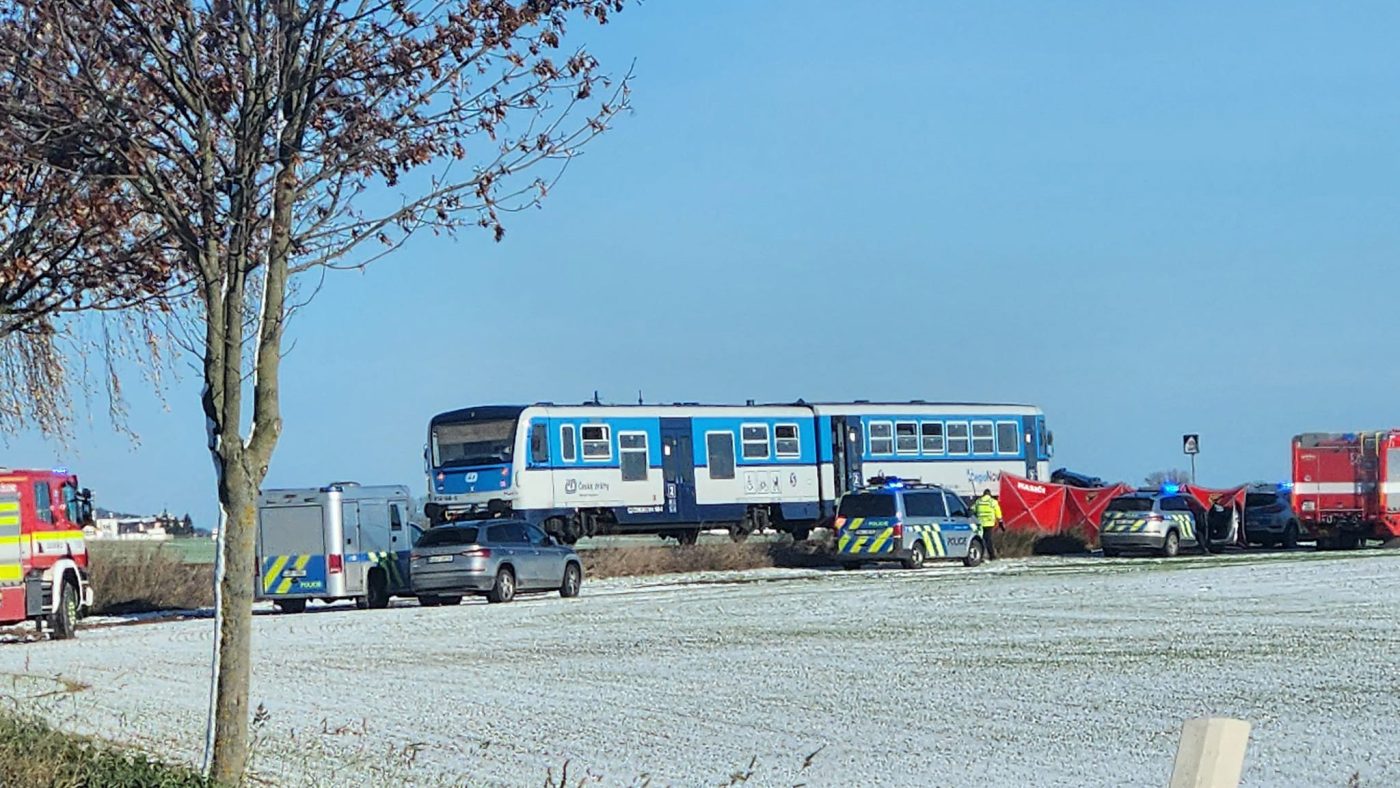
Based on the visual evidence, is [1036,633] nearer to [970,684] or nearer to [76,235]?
[970,684]

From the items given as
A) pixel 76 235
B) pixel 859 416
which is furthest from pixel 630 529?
pixel 76 235

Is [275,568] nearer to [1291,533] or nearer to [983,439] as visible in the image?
[983,439]

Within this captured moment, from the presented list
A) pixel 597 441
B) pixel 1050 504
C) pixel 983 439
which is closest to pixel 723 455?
pixel 597 441

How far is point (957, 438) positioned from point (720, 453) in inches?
287

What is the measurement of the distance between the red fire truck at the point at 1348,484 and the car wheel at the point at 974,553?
8942 mm

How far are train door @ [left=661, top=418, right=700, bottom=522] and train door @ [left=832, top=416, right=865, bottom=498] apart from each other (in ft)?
14.1

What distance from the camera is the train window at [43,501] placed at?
27516 millimetres

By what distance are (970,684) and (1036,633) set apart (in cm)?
499

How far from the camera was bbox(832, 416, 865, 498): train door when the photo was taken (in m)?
45.7

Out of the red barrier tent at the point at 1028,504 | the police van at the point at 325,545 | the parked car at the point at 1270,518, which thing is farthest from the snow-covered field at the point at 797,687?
the red barrier tent at the point at 1028,504

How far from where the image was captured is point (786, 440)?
44719 mm

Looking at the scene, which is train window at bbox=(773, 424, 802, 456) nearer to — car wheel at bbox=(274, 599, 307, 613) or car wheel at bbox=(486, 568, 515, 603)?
car wheel at bbox=(486, 568, 515, 603)

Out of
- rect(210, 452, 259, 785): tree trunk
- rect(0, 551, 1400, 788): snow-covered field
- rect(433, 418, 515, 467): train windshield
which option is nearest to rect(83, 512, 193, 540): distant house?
rect(433, 418, 515, 467): train windshield

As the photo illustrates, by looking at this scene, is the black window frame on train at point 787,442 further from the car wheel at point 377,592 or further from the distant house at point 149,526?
the distant house at point 149,526
